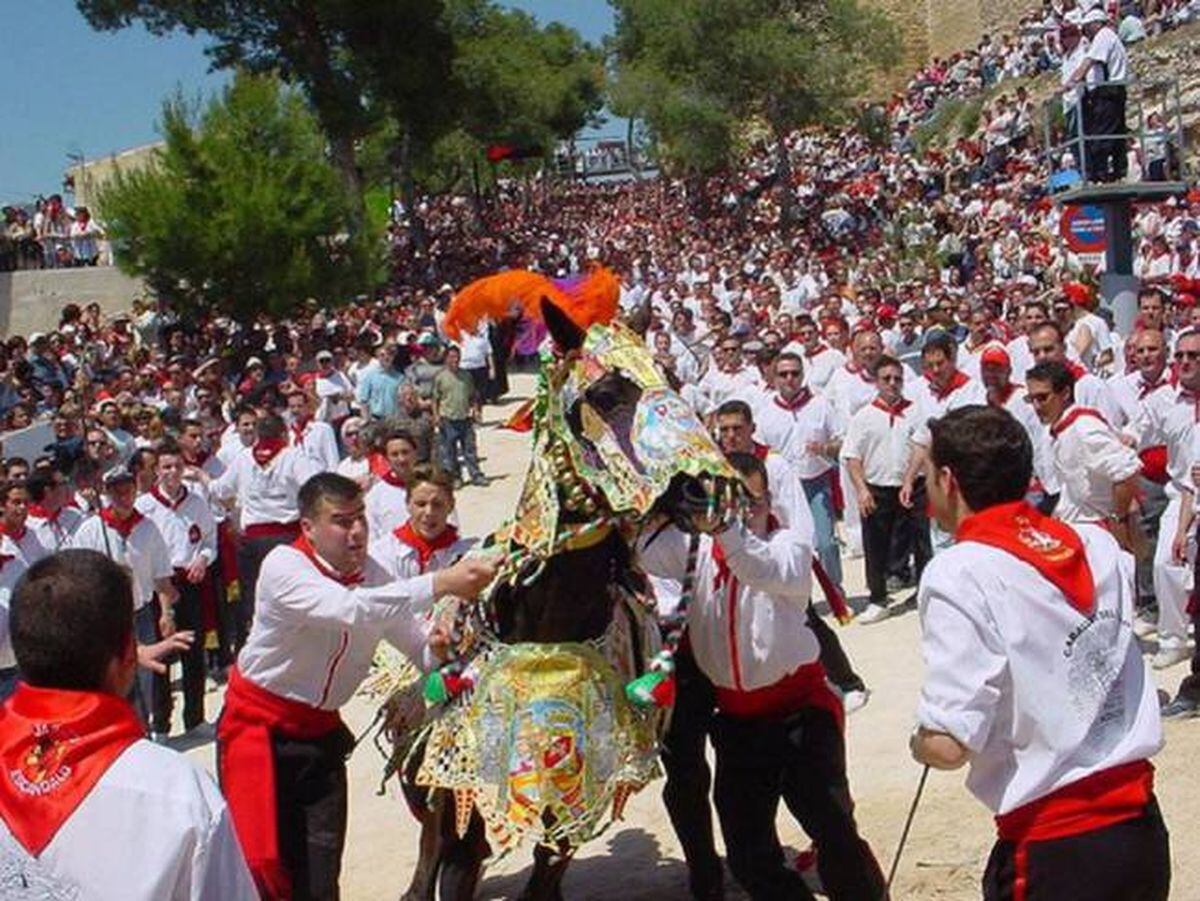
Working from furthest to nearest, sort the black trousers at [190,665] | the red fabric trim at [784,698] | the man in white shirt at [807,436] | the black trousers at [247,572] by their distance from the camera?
the black trousers at [247,572], the man in white shirt at [807,436], the black trousers at [190,665], the red fabric trim at [784,698]

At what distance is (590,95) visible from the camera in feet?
203

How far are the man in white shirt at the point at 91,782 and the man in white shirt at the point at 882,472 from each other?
8007mm

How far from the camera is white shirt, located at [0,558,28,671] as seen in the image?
7656 millimetres

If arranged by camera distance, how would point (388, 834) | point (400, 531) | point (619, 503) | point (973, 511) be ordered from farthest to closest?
1. point (388, 834)
2. point (400, 531)
3. point (619, 503)
4. point (973, 511)

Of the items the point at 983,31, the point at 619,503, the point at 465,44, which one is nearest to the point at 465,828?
the point at 619,503

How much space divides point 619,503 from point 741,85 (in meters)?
37.5

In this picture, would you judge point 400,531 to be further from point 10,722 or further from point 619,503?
point 10,722

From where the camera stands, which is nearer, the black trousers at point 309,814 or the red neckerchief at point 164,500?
the black trousers at point 309,814

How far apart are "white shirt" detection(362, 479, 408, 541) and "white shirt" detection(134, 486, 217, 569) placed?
2.50m

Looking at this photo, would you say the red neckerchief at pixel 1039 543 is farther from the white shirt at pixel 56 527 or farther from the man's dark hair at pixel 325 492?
the white shirt at pixel 56 527

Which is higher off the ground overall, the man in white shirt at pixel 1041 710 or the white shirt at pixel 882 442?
the man in white shirt at pixel 1041 710

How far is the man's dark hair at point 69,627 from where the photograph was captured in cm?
289

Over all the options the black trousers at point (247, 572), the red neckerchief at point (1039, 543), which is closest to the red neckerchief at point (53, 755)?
the red neckerchief at point (1039, 543)

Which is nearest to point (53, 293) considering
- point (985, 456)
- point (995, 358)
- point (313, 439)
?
point (313, 439)
